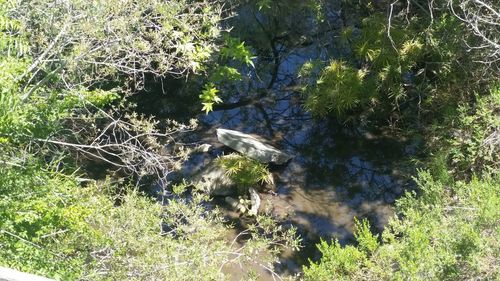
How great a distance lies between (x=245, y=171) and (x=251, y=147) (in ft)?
1.86

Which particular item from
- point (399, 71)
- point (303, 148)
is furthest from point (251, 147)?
point (399, 71)

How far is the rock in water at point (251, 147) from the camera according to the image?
7.75 m

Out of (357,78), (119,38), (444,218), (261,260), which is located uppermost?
(119,38)

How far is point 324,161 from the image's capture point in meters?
8.20

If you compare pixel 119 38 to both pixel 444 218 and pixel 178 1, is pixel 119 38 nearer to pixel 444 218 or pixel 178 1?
pixel 178 1

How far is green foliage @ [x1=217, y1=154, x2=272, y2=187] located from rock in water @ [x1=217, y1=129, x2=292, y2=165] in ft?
0.58

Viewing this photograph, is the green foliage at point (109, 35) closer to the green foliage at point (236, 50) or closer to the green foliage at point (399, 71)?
the green foliage at point (236, 50)

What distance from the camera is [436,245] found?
4.75 meters

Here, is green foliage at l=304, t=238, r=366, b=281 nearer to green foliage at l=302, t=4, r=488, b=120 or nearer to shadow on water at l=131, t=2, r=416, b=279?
shadow on water at l=131, t=2, r=416, b=279

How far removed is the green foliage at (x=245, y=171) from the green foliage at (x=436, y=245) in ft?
6.74

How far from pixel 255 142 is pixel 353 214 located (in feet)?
5.95

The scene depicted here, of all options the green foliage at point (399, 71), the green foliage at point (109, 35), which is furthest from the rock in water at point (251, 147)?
the green foliage at point (109, 35)

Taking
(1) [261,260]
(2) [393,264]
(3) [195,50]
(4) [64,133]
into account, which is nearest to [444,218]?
(2) [393,264]

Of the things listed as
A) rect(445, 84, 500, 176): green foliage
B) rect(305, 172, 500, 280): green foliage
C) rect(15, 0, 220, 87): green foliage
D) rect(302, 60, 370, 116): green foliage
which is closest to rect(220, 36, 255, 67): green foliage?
rect(15, 0, 220, 87): green foliage
